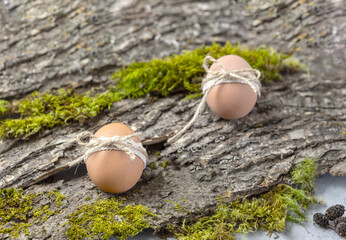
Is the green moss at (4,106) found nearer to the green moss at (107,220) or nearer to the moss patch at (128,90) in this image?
the moss patch at (128,90)

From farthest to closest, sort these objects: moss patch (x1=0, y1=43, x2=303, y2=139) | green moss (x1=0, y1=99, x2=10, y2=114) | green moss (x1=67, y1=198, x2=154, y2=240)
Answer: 1. green moss (x1=0, y1=99, x2=10, y2=114)
2. moss patch (x1=0, y1=43, x2=303, y2=139)
3. green moss (x1=67, y1=198, x2=154, y2=240)

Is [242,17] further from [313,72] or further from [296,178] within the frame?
[296,178]

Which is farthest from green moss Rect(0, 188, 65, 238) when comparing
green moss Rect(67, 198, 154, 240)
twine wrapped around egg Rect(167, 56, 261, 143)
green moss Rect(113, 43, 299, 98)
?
green moss Rect(113, 43, 299, 98)

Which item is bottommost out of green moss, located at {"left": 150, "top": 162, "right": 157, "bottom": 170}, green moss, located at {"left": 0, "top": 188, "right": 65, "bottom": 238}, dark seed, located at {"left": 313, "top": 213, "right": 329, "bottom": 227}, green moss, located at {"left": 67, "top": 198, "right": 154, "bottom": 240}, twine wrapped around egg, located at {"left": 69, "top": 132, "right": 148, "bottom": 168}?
dark seed, located at {"left": 313, "top": 213, "right": 329, "bottom": 227}

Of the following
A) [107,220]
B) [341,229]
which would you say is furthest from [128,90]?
[341,229]

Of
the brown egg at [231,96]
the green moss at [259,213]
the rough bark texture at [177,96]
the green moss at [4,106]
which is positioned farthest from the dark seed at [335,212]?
the green moss at [4,106]

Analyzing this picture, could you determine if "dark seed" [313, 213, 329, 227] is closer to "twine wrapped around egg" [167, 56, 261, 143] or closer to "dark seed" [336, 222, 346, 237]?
"dark seed" [336, 222, 346, 237]
